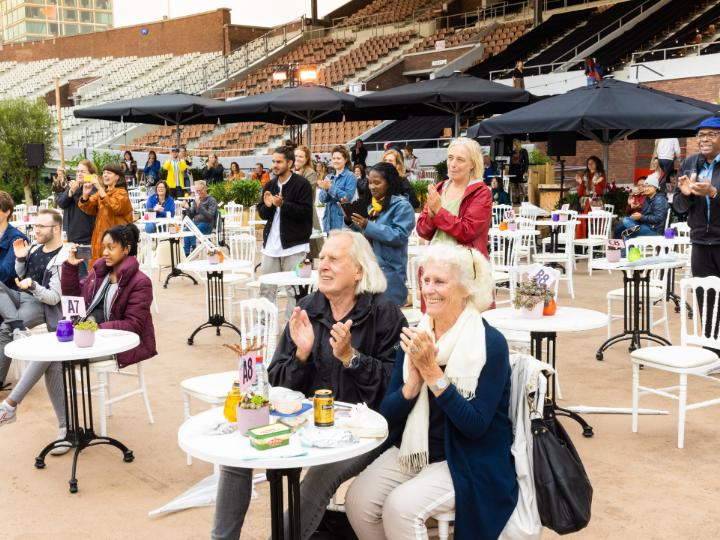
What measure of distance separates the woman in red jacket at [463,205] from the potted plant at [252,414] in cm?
209

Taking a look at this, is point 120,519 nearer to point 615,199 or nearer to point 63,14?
point 615,199

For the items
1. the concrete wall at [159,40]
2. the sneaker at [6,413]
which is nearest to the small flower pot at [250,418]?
the sneaker at [6,413]

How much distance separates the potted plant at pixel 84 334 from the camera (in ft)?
13.5

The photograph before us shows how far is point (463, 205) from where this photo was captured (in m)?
4.67

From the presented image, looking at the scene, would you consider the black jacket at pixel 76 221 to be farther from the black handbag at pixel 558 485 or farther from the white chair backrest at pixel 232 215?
the black handbag at pixel 558 485

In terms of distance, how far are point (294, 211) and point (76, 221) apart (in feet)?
6.93

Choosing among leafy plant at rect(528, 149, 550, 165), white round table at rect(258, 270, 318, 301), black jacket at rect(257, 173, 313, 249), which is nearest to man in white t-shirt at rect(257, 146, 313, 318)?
black jacket at rect(257, 173, 313, 249)

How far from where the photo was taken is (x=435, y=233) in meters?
4.77

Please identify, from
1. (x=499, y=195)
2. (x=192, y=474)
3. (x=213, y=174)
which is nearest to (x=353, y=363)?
(x=192, y=474)

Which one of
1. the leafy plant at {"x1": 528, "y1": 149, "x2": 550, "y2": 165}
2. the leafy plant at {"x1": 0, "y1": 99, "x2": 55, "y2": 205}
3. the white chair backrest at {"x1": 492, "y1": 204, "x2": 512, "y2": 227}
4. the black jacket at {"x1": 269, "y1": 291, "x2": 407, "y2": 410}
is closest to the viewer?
the black jacket at {"x1": 269, "y1": 291, "x2": 407, "y2": 410}

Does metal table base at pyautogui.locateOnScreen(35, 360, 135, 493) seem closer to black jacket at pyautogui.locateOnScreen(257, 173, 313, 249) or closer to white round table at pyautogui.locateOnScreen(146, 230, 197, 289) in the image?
black jacket at pyautogui.locateOnScreen(257, 173, 313, 249)

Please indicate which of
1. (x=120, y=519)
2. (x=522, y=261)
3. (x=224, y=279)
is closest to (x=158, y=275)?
(x=224, y=279)

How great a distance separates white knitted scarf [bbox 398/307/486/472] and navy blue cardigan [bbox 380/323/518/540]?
3 centimetres

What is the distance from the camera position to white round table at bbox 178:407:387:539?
252 cm
